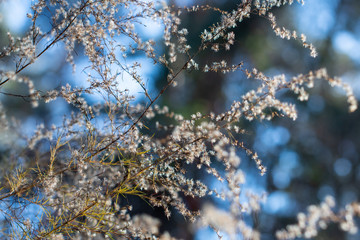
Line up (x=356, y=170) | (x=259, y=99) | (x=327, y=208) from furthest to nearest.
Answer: (x=356, y=170) < (x=259, y=99) < (x=327, y=208)

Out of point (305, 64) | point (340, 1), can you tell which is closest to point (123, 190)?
point (305, 64)

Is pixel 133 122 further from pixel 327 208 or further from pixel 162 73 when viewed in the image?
pixel 162 73

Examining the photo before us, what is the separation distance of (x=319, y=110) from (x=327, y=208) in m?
5.08

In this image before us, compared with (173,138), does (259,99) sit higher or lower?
higher

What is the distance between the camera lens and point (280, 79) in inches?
48.3

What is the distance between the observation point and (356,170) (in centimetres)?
520

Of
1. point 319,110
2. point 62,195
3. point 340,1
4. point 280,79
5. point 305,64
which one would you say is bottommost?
point 62,195

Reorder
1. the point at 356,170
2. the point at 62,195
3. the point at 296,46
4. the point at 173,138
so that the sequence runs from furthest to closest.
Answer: the point at 296,46 → the point at 356,170 → the point at 62,195 → the point at 173,138

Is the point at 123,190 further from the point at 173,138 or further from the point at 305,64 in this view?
the point at 305,64

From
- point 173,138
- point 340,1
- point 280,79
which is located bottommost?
point 173,138

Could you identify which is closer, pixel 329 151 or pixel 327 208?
pixel 327 208

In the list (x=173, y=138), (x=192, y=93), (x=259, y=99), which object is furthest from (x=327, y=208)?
(x=192, y=93)

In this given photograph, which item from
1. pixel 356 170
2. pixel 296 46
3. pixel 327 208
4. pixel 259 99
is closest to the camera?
pixel 327 208

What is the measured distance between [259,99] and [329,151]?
4.76 metres
